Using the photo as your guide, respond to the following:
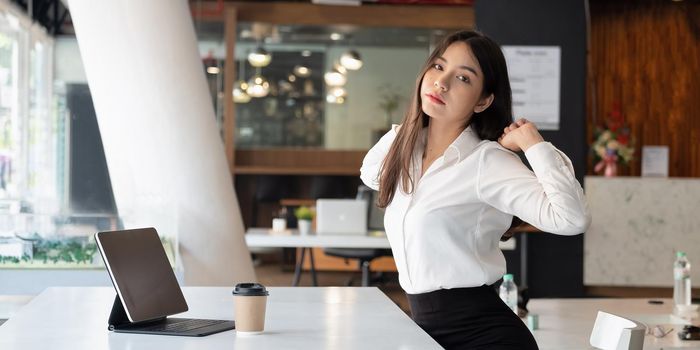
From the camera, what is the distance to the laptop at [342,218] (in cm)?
684

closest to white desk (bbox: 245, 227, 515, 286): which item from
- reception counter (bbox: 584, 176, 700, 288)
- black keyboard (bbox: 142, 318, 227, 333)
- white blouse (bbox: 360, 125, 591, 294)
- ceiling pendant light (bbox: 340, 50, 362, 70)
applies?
reception counter (bbox: 584, 176, 700, 288)

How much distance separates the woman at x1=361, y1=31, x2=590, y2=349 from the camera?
7.39ft

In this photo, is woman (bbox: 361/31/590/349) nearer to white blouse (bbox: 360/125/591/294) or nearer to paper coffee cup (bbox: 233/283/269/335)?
white blouse (bbox: 360/125/591/294)

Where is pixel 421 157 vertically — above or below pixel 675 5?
below

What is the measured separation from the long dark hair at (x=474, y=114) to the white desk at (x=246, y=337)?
31 centimetres

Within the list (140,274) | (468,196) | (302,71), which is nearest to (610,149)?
(302,71)

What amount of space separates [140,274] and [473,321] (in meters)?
0.75

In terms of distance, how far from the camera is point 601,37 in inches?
418

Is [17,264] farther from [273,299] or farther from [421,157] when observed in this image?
[421,157]

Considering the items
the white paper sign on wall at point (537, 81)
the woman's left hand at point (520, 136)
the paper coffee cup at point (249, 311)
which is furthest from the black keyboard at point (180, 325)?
the white paper sign on wall at point (537, 81)

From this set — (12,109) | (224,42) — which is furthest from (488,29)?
(224,42)

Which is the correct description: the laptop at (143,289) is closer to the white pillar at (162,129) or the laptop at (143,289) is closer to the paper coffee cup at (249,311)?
the paper coffee cup at (249,311)

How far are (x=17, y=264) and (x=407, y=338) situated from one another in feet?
9.13

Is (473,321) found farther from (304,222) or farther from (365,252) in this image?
(365,252)
